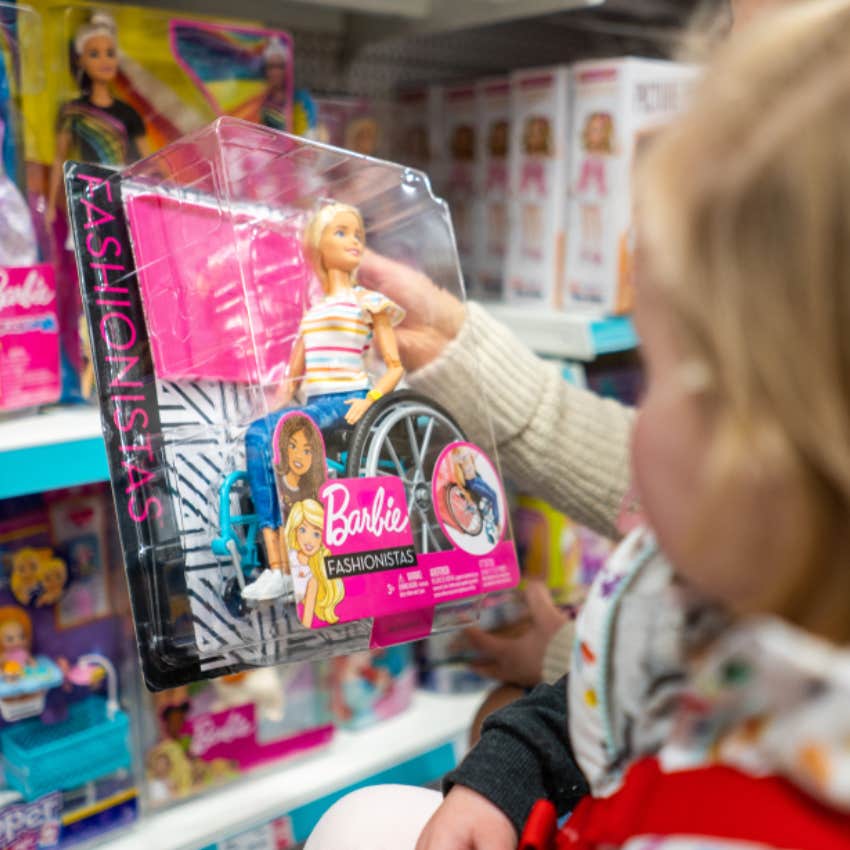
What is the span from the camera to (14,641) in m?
0.85

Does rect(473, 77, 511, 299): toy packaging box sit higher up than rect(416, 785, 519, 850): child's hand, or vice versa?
rect(473, 77, 511, 299): toy packaging box

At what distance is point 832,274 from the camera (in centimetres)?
33

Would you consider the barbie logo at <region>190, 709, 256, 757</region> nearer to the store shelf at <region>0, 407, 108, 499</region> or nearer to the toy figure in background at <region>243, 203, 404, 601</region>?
the store shelf at <region>0, 407, 108, 499</region>

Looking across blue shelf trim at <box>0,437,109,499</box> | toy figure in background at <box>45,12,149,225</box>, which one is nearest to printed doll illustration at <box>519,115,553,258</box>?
toy figure in background at <box>45,12,149,225</box>

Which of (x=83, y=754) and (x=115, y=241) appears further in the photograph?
(x=83, y=754)

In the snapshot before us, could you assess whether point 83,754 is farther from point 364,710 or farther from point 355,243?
point 355,243

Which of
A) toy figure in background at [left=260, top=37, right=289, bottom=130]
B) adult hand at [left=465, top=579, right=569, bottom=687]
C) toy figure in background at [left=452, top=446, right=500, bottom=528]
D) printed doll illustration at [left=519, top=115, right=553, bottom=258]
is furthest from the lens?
printed doll illustration at [left=519, top=115, right=553, bottom=258]

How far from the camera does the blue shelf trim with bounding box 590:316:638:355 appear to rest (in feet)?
3.54

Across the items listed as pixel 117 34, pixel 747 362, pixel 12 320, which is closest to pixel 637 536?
pixel 747 362

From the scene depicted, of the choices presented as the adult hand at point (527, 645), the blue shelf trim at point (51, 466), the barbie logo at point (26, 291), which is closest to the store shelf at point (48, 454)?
the blue shelf trim at point (51, 466)

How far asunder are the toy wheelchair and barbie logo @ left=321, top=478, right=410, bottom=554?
0.01 metres

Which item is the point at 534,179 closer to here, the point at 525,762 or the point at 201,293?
the point at 201,293

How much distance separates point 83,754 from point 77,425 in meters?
0.31

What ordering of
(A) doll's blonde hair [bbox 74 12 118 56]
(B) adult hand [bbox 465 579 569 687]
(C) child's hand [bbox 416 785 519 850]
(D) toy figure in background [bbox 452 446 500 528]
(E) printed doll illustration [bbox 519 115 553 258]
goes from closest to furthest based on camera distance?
1. (C) child's hand [bbox 416 785 519 850]
2. (D) toy figure in background [bbox 452 446 500 528]
3. (A) doll's blonde hair [bbox 74 12 118 56]
4. (B) adult hand [bbox 465 579 569 687]
5. (E) printed doll illustration [bbox 519 115 553 258]
